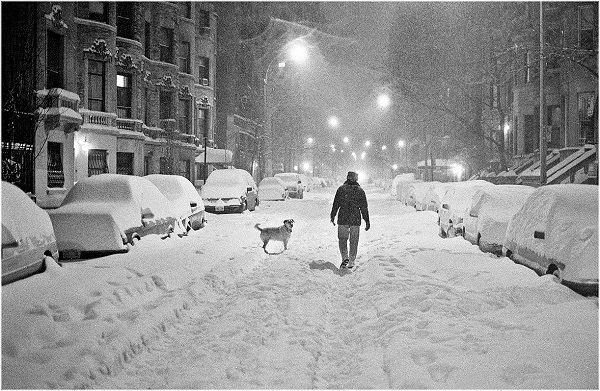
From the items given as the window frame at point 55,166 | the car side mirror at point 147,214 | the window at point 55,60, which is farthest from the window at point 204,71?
the car side mirror at point 147,214

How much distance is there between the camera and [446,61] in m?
34.4

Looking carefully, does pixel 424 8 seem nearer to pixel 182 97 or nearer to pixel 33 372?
pixel 182 97

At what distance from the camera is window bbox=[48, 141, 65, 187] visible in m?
24.5

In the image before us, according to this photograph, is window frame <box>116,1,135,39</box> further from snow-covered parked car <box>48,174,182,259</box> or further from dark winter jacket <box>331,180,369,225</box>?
dark winter jacket <box>331,180,369,225</box>

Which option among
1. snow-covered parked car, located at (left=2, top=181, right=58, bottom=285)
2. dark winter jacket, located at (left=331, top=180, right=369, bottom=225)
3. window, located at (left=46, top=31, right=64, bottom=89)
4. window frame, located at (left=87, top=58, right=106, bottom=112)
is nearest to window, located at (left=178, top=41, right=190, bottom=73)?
window frame, located at (left=87, top=58, right=106, bottom=112)

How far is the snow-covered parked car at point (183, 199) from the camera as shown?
14.7 metres

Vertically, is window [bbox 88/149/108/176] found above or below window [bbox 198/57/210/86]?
below

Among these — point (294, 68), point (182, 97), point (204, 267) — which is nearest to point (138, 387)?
point (204, 267)

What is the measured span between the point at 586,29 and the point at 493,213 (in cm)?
2169

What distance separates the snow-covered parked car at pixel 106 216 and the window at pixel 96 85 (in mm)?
19380

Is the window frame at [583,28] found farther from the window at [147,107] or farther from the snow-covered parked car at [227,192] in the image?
the window at [147,107]

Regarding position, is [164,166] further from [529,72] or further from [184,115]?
[529,72]

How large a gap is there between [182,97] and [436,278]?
34.7 meters

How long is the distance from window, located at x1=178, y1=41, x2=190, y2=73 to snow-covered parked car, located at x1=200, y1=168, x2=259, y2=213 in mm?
19778
